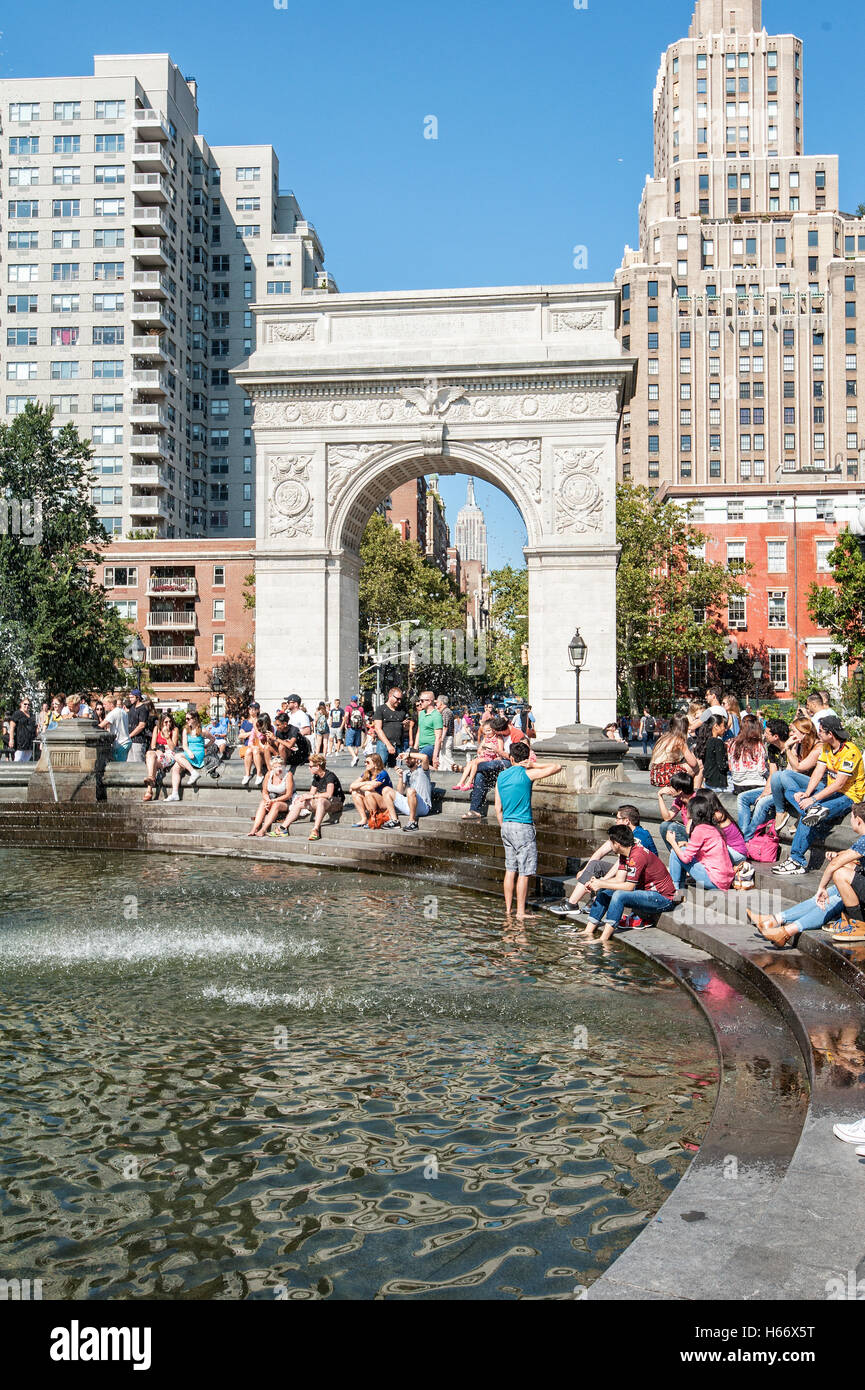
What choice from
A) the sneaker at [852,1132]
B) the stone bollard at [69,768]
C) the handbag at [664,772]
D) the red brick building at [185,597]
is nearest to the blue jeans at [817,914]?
the handbag at [664,772]

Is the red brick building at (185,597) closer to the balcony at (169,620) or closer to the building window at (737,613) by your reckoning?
the balcony at (169,620)

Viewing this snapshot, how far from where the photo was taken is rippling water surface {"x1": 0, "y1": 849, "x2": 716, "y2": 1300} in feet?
12.7

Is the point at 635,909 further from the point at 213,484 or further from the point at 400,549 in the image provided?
the point at 213,484

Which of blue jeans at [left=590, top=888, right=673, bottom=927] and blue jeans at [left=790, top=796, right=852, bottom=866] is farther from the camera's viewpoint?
blue jeans at [left=790, top=796, right=852, bottom=866]

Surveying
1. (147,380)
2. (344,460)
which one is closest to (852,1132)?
(344,460)

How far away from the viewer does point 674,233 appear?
292 feet

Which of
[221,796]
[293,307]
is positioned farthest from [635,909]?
[293,307]

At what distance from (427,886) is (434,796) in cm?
336

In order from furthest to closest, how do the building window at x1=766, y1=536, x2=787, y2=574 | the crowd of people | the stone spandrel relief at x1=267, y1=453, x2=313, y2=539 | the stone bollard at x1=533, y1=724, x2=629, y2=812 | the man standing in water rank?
1. the building window at x1=766, y1=536, x2=787, y2=574
2. the stone spandrel relief at x1=267, y1=453, x2=313, y2=539
3. the stone bollard at x1=533, y1=724, x2=629, y2=812
4. the man standing in water
5. the crowd of people

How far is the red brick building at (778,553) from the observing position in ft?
182

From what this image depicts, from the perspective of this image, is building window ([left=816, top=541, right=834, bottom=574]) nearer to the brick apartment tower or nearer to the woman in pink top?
the brick apartment tower

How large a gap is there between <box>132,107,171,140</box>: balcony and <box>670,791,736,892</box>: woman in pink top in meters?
70.9

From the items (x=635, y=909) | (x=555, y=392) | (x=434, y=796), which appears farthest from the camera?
(x=555, y=392)

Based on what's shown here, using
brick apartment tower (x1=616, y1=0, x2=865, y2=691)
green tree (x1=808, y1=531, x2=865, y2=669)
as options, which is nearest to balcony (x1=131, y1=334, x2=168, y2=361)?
brick apartment tower (x1=616, y1=0, x2=865, y2=691)
